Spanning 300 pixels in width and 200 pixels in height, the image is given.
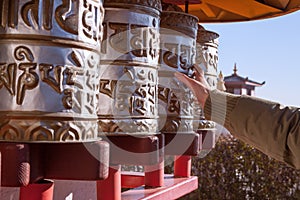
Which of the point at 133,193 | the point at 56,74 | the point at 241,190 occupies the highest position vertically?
the point at 56,74

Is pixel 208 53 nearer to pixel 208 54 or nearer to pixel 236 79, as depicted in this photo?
pixel 208 54

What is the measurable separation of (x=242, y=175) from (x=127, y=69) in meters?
3.53

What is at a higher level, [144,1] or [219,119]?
[144,1]

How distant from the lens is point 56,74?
0.61 metres

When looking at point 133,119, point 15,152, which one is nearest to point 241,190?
point 133,119

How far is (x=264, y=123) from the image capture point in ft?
2.25

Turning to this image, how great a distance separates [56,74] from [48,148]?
84mm

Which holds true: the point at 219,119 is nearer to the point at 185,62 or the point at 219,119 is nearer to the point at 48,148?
the point at 48,148

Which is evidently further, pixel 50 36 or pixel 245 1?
pixel 245 1

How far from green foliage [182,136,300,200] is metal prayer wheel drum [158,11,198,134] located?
10.1ft

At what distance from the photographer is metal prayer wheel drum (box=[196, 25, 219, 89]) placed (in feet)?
4.45

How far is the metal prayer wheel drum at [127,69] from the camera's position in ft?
2.64

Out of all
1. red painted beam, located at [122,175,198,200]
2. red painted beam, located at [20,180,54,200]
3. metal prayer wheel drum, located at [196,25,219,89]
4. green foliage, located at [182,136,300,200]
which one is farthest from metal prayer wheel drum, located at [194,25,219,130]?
green foliage, located at [182,136,300,200]

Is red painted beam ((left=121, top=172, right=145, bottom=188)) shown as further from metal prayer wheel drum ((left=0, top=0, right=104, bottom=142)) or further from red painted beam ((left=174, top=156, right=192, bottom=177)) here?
metal prayer wheel drum ((left=0, top=0, right=104, bottom=142))
